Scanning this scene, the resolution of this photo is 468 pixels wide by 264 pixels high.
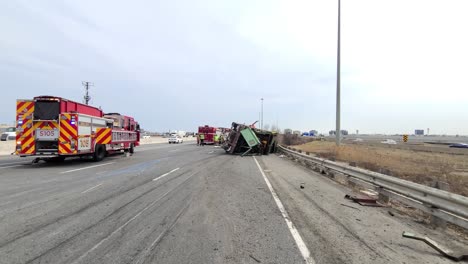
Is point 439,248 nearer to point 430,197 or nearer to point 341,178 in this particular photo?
point 430,197

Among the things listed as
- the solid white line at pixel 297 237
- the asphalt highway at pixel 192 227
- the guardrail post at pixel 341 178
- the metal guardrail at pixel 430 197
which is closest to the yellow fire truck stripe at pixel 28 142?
the asphalt highway at pixel 192 227

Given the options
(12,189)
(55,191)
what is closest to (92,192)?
(55,191)

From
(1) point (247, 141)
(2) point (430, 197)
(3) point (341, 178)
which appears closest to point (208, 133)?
(1) point (247, 141)

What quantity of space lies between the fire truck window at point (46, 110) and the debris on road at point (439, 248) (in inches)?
612

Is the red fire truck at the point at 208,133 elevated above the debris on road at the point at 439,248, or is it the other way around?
the red fire truck at the point at 208,133

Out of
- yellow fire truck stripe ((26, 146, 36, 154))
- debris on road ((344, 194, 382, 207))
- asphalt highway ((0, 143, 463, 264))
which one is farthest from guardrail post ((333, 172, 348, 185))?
yellow fire truck stripe ((26, 146, 36, 154))

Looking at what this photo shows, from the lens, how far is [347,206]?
25.1 feet

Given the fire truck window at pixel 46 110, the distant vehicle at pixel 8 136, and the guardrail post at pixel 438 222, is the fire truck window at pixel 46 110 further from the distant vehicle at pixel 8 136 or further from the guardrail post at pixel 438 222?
the distant vehicle at pixel 8 136

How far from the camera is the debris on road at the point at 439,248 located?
445 cm

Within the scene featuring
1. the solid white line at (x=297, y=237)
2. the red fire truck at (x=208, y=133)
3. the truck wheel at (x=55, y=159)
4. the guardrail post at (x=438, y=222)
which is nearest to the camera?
the solid white line at (x=297, y=237)

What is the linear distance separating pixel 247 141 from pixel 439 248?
21.3 m

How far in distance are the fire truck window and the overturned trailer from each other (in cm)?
1445

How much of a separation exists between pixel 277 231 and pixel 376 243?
162cm

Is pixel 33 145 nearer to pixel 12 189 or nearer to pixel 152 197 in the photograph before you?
pixel 12 189
